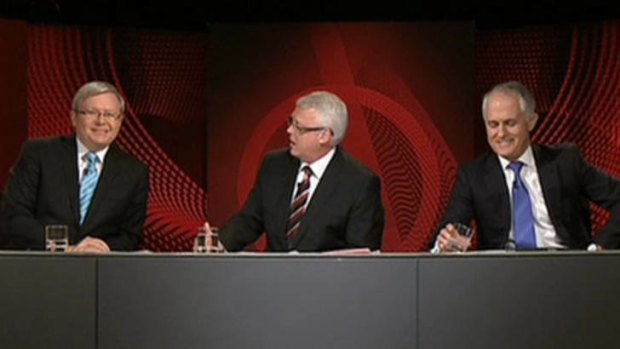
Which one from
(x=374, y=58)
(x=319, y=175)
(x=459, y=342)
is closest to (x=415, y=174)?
(x=374, y=58)

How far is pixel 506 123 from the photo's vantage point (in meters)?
4.36

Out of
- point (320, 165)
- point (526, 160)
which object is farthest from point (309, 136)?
point (526, 160)

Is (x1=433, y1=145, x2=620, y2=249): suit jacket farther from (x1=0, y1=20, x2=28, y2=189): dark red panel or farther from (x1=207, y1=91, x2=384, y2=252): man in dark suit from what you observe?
(x1=0, y1=20, x2=28, y2=189): dark red panel

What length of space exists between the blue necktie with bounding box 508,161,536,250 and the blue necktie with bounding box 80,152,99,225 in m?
1.69

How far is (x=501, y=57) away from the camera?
20.1 ft

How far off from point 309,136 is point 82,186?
3.09ft

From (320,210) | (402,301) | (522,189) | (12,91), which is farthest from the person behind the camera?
(12,91)

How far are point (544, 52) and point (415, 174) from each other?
98cm

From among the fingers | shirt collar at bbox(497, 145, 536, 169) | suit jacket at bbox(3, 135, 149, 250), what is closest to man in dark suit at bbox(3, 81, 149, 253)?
suit jacket at bbox(3, 135, 149, 250)

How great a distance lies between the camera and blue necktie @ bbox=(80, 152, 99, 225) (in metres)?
4.42

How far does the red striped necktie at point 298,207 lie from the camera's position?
433 centimetres

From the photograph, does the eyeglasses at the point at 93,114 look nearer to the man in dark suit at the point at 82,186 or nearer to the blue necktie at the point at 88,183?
the man in dark suit at the point at 82,186

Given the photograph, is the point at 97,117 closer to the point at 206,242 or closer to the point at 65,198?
the point at 65,198

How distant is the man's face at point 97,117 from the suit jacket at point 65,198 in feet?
0.27
